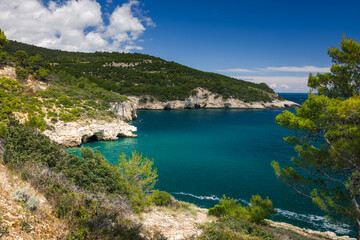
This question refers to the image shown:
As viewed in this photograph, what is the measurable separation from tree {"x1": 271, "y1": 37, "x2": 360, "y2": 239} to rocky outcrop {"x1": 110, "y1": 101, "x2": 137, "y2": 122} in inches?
1851

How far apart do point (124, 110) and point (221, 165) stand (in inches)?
1451

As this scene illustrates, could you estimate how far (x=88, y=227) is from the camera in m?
6.28

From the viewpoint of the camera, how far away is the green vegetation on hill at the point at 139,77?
9336cm

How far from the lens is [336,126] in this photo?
8.91 m

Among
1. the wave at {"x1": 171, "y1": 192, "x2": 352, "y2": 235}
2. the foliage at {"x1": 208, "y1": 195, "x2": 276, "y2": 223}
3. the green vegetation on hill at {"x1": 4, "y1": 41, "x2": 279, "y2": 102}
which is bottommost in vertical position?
the wave at {"x1": 171, "y1": 192, "x2": 352, "y2": 235}

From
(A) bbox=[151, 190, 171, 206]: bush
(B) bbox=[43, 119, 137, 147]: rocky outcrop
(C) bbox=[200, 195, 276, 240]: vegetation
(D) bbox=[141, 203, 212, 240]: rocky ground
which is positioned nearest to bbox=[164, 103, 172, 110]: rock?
(B) bbox=[43, 119, 137, 147]: rocky outcrop

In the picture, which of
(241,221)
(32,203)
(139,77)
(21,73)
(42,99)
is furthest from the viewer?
(139,77)

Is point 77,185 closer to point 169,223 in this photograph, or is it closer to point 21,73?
point 169,223

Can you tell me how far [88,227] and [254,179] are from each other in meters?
21.1

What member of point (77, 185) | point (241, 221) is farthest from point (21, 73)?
point (241, 221)

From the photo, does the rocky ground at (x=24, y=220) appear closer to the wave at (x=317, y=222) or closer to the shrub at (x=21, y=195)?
the shrub at (x=21, y=195)

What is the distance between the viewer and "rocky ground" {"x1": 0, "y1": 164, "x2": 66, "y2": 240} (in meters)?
5.03

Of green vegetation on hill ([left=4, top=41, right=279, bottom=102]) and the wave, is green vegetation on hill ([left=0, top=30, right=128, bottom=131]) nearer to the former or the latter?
the wave

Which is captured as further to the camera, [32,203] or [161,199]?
[161,199]
